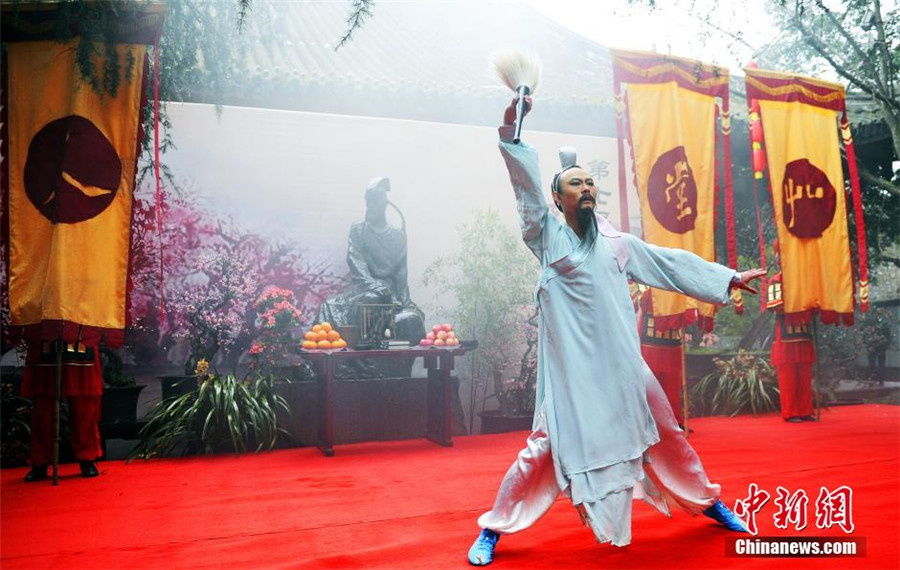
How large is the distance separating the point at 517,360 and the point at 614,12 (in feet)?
12.4

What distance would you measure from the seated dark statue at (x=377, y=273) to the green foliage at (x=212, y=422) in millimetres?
1112

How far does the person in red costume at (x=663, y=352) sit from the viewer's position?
5.66 metres

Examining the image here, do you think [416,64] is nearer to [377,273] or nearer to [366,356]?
[377,273]

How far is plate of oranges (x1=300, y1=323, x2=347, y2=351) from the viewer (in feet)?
16.8

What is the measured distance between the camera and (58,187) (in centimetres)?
410

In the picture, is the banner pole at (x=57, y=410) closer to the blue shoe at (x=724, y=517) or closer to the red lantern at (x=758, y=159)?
the blue shoe at (x=724, y=517)

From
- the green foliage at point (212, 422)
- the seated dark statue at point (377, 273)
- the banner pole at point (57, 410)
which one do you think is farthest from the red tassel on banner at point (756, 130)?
the banner pole at point (57, 410)

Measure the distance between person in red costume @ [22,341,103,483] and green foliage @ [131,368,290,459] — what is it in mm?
687

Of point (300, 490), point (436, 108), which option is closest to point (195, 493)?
point (300, 490)

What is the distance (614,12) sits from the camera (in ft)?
11.9

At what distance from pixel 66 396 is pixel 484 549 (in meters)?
3.00

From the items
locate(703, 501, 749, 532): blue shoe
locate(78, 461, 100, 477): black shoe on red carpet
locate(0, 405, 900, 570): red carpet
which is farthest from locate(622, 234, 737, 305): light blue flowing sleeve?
locate(78, 461, 100, 477): black shoe on red carpet

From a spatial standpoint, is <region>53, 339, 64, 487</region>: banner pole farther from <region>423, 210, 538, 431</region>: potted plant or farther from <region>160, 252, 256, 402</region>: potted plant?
<region>423, 210, 538, 431</region>: potted plant

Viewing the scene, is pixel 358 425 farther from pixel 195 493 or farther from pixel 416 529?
pixel 416 529
